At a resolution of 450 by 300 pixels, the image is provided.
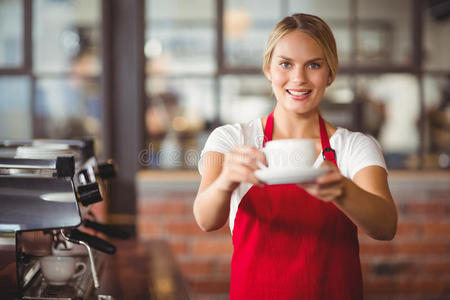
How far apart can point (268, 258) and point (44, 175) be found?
0.57m

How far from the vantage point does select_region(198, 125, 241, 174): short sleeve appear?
115 cm

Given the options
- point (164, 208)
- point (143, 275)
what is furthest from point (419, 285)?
point (143, 275)

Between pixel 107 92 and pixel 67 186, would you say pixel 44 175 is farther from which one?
pixel 107 92

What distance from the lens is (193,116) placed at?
10.1 feet

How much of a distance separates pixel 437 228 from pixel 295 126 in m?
1.89

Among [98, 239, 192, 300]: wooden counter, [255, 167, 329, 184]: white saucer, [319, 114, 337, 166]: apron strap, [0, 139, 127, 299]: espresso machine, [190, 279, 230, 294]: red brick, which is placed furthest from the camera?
[190, 279, 230, 294]: red brick

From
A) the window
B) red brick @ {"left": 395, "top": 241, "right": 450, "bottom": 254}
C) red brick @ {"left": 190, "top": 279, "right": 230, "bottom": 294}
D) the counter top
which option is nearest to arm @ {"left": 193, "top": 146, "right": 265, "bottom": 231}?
the counter top

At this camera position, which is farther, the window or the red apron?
the window

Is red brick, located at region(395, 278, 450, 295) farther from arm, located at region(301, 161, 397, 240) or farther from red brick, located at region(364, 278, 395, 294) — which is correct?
arm, located at region(301, 161, 397, 240)

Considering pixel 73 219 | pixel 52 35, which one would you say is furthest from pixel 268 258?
pixel 52 35

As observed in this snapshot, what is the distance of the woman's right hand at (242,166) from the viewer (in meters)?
0.89

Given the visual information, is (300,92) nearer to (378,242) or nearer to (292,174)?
(292,174)

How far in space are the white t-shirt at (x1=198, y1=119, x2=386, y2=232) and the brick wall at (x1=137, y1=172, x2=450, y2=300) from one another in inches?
59.1

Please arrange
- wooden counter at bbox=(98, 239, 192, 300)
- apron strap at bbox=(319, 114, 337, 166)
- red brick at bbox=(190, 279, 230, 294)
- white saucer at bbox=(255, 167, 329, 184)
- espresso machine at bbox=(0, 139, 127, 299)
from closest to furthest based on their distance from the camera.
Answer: white saucer at bbox=(255, 167, 329, 184) → espresso machine at bbox=(0, 139, 127, 299) → apron strap at bbox=(319, 114, 337, 166) → wooden counter at bbox=(98, 239, 192, 300) → red brick at bbox=(190, 279, 230, 294)
